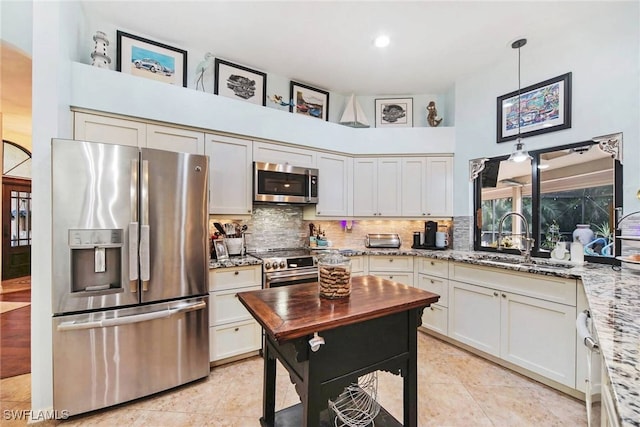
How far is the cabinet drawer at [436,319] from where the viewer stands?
304 cm

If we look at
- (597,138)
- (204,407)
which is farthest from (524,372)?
(204,407)

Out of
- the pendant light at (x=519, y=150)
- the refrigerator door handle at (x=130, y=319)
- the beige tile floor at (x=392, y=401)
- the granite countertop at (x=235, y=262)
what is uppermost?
the pendant light at (x=519, y=150)

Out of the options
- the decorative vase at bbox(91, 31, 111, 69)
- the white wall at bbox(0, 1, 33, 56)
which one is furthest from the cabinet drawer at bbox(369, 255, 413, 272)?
the white wall at bbox(0, 1, 33, 56)

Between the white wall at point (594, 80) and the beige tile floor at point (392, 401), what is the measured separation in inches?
67.9

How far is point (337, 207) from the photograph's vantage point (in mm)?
3590

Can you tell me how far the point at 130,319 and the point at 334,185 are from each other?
2490mm

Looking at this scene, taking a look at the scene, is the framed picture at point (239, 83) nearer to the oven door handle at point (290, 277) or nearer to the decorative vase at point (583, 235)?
the oven door handle at point (290, 277)

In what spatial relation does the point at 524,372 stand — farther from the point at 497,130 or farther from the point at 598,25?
the point at 598,25

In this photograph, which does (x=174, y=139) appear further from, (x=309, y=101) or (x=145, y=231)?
(x=309, y=101)

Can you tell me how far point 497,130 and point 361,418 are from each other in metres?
3.21

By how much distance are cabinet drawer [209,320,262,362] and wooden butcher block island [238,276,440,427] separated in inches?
38.6

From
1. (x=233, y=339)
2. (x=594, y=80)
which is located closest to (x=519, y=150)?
(x=594, y=80)

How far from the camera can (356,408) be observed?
1.71m

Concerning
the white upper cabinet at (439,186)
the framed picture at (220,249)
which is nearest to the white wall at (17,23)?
the framed picture at (220,249)
